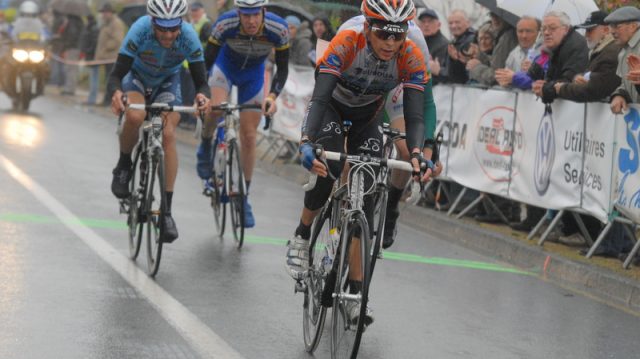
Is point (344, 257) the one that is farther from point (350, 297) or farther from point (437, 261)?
point (437, 261)

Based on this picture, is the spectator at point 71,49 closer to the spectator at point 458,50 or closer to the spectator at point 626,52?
the spectator at point 458,50

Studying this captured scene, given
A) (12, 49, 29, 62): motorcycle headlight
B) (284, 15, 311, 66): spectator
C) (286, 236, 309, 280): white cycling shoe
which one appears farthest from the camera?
(12, 49, 29, 62): motorcycle headlight

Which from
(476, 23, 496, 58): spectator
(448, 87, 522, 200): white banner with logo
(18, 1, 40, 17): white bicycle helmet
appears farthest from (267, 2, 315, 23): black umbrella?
(18, 1, 40, 17): white bicycle helmet

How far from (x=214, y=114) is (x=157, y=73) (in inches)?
69.1

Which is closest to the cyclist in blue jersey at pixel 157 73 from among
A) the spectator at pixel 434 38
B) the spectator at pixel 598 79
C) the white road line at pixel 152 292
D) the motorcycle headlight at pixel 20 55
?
the white road line at pixel 152 292

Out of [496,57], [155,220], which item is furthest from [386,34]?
[496,57]

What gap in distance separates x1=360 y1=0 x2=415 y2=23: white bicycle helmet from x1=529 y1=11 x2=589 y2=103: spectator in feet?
17.7

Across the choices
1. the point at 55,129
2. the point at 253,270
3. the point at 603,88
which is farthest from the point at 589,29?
the point at 55,129

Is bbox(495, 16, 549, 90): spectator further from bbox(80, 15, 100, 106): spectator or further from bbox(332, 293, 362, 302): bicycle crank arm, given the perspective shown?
bbox(80, 15, 100, 106): spectator

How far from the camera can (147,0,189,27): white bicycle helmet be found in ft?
31.7

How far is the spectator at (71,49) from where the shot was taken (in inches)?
1209

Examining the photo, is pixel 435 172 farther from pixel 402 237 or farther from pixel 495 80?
pixel 495 80

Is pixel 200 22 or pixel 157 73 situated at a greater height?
pixel 200 22

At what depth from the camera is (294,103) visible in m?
18.6
